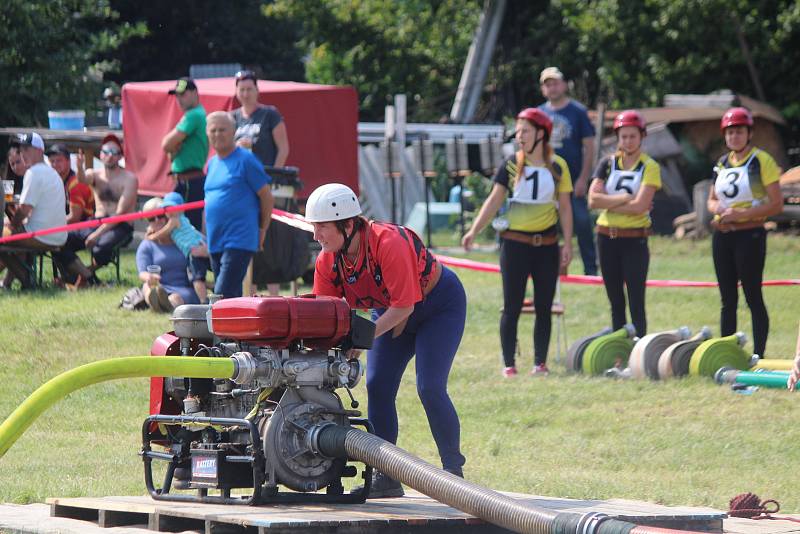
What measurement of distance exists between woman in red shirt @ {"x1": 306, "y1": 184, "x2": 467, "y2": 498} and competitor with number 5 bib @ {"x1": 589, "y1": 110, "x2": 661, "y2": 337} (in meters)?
Answer: 4.21

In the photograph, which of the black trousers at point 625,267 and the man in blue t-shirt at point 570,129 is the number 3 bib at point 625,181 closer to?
the black trousers at point 625,267

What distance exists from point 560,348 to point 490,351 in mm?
595

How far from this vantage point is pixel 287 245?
526 inches

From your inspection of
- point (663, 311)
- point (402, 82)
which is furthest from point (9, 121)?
point (402, 82)

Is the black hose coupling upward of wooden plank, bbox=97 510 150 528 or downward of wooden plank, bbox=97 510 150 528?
upward

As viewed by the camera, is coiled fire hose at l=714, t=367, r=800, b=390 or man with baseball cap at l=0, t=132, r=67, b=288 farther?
man with baseball cap at l=0, t=132, r=67, b=288

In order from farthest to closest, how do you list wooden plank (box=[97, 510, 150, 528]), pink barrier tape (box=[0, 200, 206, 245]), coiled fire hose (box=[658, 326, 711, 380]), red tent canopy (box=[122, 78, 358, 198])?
red tent canopy (box=[122, 78, 358, 198]) < pink barrier tape (box=[0, 200, 206, 245]) < coiled fire hose (box=[658, 326, 711, 380]) < wooden plank (box=[97, 510, 150, 528])

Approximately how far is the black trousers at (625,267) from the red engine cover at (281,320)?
537 cm

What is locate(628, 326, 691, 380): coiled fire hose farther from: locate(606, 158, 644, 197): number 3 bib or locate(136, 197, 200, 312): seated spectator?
locate(136, 197, 200, 312): seated spectator

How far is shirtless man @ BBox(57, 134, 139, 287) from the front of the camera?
15.0 metres

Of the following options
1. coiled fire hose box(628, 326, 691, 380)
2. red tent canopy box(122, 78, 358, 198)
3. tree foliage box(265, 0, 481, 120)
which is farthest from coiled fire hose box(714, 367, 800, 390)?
tree foliage box(265, 0, 481, 120)

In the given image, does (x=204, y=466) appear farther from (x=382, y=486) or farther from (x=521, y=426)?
(x=521, y=426)

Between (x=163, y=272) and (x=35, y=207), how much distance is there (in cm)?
187

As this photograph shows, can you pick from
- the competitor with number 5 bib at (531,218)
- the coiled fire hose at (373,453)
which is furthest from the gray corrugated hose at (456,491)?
the competitor with number 5 bib at (531,218)
